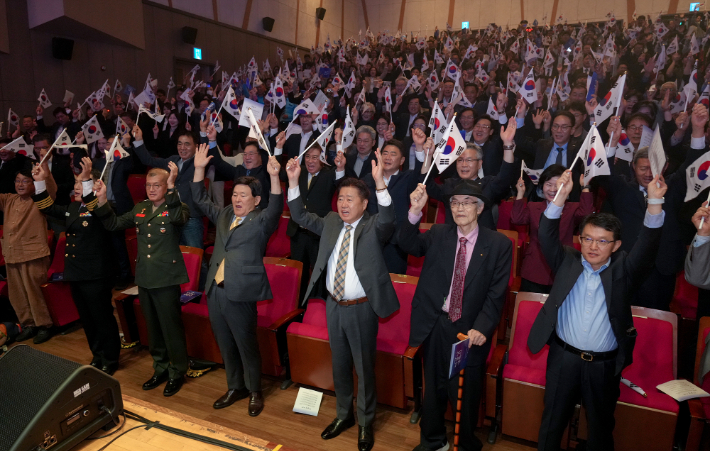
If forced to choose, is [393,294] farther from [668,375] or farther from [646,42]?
[646,42]

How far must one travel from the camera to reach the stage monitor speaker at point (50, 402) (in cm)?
155

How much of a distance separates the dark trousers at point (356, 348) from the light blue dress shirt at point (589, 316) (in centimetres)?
106

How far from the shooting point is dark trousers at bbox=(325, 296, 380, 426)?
269cm

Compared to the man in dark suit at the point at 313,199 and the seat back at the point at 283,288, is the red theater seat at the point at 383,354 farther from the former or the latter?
the man in dark suit at the point at 313,199

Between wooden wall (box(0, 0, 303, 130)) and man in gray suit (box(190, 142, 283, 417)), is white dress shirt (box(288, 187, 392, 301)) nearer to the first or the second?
man in gray suit (box(190, 142, 283, 417))

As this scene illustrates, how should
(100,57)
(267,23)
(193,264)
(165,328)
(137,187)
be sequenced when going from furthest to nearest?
(267,23) → (100,57) → (137,187) → (193,264) → (165,328)

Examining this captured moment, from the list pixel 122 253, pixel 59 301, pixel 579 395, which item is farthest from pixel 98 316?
pixel 579 395

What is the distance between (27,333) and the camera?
4340 mm

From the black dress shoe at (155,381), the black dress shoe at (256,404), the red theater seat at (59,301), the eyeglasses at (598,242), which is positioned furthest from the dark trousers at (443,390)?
the red theater seat at (59,301)

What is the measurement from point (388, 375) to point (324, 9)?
1610 cm

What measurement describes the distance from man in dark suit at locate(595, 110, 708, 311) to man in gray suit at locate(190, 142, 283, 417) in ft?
7.71

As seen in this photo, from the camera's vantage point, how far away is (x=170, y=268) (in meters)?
3.28

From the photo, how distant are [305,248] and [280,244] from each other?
738mm

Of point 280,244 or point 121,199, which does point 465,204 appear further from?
point 121,199
